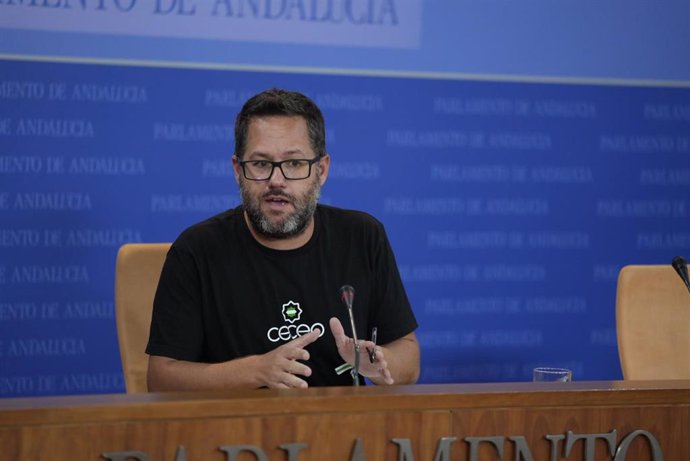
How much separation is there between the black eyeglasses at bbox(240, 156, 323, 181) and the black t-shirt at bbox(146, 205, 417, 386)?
164 mm

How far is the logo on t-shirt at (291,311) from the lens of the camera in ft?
7.96

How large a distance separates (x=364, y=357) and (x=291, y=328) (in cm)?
32

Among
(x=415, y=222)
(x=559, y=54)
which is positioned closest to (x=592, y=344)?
(x=415, y=222)

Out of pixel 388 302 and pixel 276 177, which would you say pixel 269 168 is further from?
pixel 388 302

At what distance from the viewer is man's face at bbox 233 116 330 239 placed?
2416 millimetres

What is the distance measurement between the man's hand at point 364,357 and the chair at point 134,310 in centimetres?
63

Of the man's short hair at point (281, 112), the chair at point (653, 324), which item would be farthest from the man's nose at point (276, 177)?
the chair at point (653, 324)

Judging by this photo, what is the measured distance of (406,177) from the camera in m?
3.64

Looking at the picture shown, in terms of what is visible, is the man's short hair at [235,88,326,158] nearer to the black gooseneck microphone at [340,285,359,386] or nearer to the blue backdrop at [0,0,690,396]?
the black gooseneck microphone at [340,285,359,386]

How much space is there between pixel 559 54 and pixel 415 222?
0.87 m

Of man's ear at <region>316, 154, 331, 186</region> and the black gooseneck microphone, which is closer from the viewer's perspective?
the black gooseneck microphone

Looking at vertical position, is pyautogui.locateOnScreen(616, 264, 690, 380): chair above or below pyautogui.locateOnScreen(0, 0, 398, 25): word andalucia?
below

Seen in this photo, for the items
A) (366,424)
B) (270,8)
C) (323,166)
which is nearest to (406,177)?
(270,8)

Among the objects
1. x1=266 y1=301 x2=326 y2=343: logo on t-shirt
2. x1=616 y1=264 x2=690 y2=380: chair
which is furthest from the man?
x1=616 y1=264 x2=690 y2=380: chair
